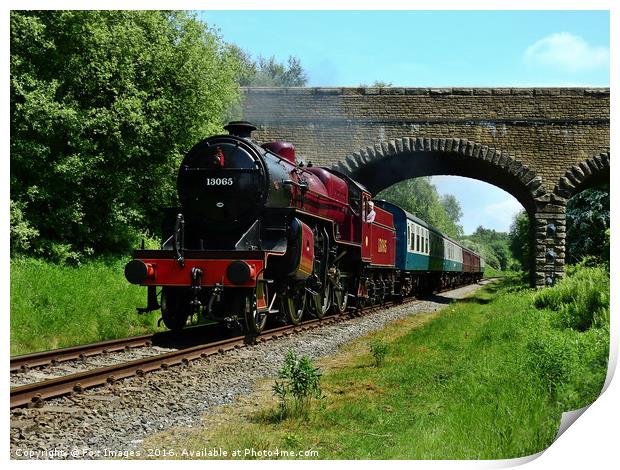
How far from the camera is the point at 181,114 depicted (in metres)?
11.7

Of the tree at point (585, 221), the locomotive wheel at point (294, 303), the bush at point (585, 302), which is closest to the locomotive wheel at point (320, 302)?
the locomotive wheel at point (294, 303)

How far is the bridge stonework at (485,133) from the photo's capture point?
62.7 feet

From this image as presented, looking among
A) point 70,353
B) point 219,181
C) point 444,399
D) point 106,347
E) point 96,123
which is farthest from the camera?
point 219,181

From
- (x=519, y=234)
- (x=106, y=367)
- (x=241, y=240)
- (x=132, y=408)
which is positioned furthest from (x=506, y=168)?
(x=519, y=234)

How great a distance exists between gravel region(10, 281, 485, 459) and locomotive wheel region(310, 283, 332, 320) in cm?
329

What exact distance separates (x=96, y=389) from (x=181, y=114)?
19.2 ft

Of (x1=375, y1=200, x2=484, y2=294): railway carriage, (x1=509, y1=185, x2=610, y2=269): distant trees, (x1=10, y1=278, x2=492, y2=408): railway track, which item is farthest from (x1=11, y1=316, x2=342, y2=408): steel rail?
(x1=509, y1=185, x2=610, y2=269): distant trees

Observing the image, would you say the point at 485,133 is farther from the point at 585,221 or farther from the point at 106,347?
the point at 106,347

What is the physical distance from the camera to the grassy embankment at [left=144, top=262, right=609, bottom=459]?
5461 millimetres

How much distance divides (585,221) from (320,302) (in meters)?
10.2

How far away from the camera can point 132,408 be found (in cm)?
661

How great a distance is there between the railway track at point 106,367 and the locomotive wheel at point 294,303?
20 centimetres

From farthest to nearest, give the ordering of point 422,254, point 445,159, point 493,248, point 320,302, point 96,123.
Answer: point 493,248, point 422,254, point 445,159, point 320,302, point 96,123

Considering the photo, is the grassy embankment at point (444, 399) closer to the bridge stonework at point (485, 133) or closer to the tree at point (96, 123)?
the tree at point (96, 123)
